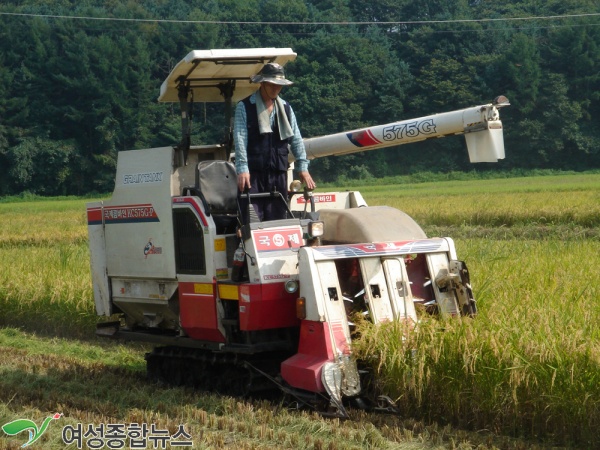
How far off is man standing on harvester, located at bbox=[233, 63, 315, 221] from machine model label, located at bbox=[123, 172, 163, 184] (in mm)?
910

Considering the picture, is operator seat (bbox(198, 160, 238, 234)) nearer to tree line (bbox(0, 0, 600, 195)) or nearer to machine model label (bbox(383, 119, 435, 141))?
machine model label (bbox(383, 119, 435, 141))

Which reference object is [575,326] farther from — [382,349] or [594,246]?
[594,246]

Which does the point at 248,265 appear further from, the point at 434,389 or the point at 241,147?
the point at 434,389

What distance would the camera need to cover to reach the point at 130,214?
873 cm

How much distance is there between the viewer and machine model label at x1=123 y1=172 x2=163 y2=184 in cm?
844

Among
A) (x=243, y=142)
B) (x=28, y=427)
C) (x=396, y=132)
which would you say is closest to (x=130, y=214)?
(x=243, y=142)

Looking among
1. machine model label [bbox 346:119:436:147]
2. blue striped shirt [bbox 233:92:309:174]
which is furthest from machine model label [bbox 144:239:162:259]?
machine model label [bbox 346:119:436:147]

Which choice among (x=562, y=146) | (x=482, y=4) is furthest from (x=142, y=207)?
(x=482, y=4)

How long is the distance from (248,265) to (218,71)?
2180 mm

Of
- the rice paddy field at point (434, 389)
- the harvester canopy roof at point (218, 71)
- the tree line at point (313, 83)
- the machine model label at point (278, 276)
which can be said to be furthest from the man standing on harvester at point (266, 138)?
the tree line at point (313, 83)

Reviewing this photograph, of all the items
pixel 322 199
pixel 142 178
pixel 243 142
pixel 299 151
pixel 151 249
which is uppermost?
pixel 243 142

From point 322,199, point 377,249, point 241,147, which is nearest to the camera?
point 377,249

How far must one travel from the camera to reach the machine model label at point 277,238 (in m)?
7.56

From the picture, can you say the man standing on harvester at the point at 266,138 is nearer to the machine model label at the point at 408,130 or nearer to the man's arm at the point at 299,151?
the man's arm at the point at 299,151
